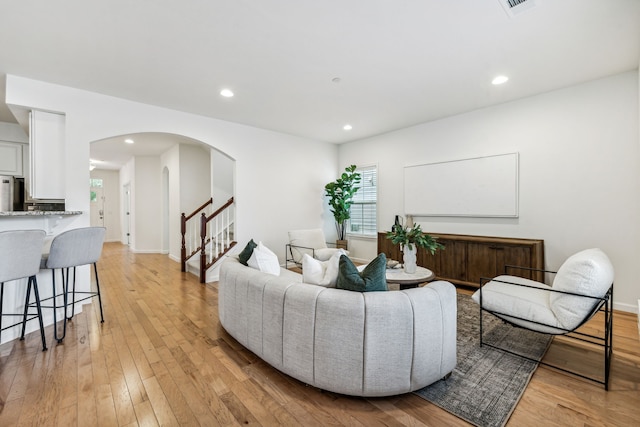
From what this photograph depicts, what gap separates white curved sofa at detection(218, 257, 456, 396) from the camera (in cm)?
162

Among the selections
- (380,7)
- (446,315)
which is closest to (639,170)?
(446,315)

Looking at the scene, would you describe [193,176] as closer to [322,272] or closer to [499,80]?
[322,272]

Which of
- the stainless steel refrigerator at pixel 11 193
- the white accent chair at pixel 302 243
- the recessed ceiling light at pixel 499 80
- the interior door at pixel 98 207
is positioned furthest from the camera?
the interior door at pixel 98 207

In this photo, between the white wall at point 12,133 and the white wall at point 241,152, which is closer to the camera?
the white wall at point 241,152

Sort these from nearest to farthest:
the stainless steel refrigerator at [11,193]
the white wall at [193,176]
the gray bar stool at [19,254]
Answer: the gray bar stool at [19,254], the stainless steel refrigerator at [11,193], the white wall at [193,176]

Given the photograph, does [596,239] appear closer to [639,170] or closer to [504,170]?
[639,170]

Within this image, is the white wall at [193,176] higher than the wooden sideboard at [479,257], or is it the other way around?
the white wall at [193,176]

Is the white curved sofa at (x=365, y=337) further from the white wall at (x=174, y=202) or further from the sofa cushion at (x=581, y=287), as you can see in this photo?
the white wall at (x=174, y=202)

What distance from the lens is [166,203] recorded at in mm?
7258

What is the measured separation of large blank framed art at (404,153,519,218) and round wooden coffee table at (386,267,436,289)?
1.79 m

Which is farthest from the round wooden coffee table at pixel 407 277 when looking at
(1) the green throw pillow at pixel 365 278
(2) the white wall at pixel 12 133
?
(2) the white wall at pixel 12 133

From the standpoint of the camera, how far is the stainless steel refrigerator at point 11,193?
4410 mm

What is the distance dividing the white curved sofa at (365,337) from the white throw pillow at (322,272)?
0.47ft

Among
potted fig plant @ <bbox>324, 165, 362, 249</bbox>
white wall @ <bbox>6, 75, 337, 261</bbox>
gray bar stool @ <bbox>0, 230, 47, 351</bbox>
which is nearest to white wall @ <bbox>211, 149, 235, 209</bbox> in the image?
white wall @ <bbox>6, 75, 337, 261</bbox>
